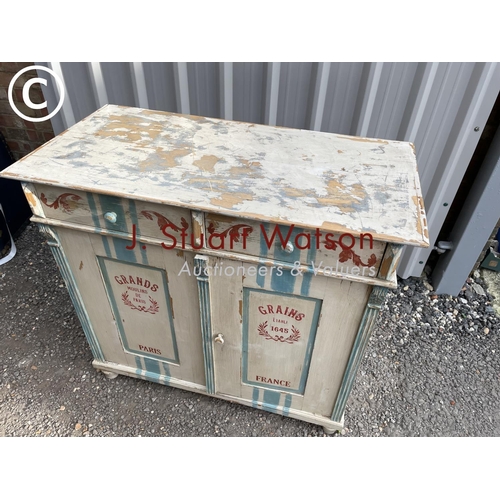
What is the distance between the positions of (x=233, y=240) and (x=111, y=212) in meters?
0.41

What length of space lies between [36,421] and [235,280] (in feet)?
3.96

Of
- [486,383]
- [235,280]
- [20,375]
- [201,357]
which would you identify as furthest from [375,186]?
[20,375]

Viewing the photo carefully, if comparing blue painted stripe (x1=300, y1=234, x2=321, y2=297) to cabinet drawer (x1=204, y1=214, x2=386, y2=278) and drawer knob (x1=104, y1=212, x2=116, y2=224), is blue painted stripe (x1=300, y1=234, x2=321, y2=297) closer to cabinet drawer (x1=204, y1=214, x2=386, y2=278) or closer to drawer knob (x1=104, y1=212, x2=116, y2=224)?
cabinet drawer (x1=204, y1=214, x2=386, y2=278)

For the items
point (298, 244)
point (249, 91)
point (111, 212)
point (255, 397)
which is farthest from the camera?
point (249, 91)

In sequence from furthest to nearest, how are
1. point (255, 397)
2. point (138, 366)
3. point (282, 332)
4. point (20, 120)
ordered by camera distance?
point (20, 120)
point (138, 366)
point (255, 397)
point (282, 332)

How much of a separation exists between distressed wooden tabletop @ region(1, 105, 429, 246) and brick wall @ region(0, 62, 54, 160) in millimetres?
1136

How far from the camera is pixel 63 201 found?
127 centimetres

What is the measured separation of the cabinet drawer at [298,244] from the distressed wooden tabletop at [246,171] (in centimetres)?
4

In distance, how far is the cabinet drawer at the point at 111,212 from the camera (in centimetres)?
120

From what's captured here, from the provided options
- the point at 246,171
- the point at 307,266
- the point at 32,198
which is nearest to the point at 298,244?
the point at 307,266

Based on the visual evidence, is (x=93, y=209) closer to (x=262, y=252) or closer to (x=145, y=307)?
(x=145, y=307)

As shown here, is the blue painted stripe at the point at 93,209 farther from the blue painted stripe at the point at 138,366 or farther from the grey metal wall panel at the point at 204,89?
the grey metal wall panel at the point at 204,89

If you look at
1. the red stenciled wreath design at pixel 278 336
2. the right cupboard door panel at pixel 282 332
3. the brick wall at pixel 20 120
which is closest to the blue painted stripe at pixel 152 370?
the right cupboard door panel at pixel 282 332

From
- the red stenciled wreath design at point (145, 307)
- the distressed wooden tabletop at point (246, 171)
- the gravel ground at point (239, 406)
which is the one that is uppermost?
the distressed wooden tabletop at point (246, 171)
